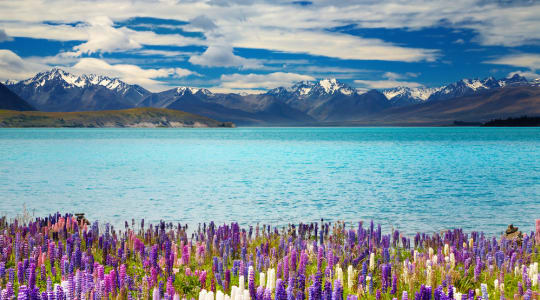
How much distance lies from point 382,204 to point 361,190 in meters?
7.91

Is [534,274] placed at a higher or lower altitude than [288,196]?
higher

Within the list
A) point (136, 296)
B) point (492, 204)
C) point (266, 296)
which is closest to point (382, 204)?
point (492, 204)

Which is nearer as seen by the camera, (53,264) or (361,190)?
(53,264)

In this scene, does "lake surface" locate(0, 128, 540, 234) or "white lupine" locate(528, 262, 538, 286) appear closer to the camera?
"white lupine" locate(528, 262, 538, 286)

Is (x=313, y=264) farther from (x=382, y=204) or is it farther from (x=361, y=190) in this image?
(x=361, y=190)

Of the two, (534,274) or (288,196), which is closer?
(534,274)

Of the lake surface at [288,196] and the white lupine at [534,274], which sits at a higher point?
the white lupine at [534,274]

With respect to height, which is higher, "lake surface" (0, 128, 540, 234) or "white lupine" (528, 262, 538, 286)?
"white lupine" (528, 262, 538, 286)

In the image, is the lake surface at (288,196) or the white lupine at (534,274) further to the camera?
the lake surface at (288,196)

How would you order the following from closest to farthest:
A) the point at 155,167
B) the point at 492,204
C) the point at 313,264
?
the point at 313,264, the point at 492,204, the point at 155,167

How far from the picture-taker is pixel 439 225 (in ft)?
83.0

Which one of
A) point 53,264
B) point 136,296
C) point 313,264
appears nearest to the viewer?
point 136,296

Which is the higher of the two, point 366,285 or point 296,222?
point 366,285

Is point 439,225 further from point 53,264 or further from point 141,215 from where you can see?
point 53,264
